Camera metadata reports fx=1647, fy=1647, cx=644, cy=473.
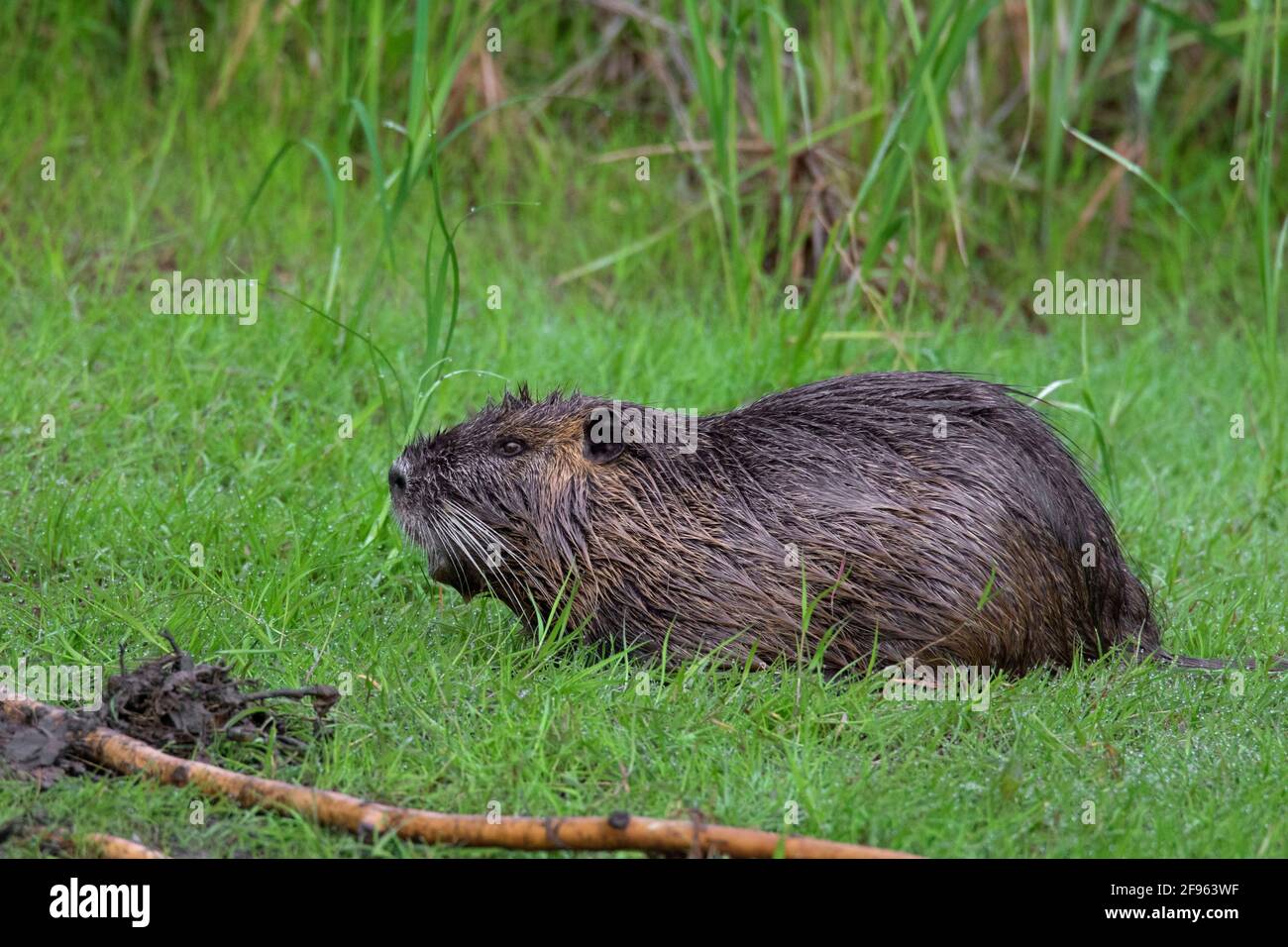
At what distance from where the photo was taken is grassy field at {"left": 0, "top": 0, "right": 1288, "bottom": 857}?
2.96 m

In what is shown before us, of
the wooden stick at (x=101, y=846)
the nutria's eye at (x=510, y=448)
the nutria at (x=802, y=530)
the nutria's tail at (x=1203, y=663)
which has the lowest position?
the wooden stick at (x=101, y=846)

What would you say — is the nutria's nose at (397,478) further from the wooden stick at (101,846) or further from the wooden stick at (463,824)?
the wooden stick at (101,846)

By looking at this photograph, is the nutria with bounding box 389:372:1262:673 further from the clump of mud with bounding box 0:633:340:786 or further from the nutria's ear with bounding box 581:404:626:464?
the clump of mud with bounding box 0:633:340:786

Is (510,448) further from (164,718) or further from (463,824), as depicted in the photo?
(463,824)

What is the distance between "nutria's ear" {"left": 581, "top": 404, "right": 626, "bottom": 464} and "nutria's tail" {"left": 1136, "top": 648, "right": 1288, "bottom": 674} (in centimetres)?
127

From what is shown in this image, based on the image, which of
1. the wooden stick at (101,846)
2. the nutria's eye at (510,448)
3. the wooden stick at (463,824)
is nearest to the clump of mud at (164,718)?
the wooden stick at (463,824)

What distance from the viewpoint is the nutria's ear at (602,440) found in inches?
147

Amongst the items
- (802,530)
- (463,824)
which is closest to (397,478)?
(802,530)

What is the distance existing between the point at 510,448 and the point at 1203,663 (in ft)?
5.38

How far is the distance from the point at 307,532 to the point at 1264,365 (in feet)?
8.79

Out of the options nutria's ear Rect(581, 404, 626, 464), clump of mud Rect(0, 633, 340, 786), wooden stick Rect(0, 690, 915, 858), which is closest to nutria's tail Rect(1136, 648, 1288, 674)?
nutria's ear Rect(581, 404, 626, 464)
